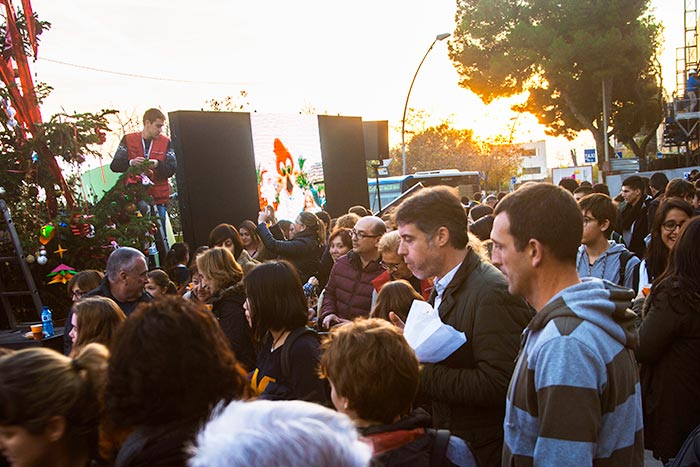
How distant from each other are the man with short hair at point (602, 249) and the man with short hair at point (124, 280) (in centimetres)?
A: 327

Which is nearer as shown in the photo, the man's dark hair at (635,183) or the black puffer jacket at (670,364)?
the black puffer jacket at (670,364)

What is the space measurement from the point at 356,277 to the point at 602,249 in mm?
1930

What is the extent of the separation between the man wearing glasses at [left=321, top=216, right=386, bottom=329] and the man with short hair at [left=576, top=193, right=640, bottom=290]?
1589mm

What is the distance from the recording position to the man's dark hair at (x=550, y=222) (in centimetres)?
203

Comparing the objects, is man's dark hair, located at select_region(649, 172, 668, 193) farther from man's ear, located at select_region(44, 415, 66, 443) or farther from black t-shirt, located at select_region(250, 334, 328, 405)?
man's ear, located at select_region(44, 415, 66, 443)

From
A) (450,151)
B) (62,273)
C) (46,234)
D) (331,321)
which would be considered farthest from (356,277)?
(450,151)

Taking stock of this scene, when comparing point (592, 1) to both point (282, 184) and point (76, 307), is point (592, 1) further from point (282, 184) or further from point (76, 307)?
point (76, 307)

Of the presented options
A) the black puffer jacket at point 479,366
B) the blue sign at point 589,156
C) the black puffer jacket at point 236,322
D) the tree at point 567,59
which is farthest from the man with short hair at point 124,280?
the tree at point 567,59

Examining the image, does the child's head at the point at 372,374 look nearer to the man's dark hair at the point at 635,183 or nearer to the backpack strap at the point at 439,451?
the backpack strap at the point at 439,451

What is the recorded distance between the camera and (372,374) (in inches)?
83.2

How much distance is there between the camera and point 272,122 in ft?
40.8

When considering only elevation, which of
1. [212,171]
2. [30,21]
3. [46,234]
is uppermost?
[30,21]

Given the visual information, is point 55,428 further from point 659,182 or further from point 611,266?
point 659,182

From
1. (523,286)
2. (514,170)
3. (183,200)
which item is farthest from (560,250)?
(514,170)
